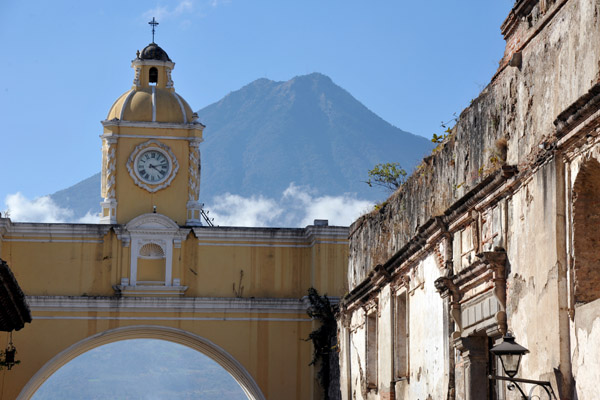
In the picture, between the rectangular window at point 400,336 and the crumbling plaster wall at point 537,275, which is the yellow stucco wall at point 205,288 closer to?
the rectangular window at point 400,336

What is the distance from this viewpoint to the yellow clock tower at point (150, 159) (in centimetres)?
2847

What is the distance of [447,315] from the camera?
12.8m

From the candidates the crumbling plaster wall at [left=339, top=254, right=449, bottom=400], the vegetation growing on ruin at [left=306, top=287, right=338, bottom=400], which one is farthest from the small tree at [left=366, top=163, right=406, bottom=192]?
the vegetation growing on ruin at [left=306, top=287, right=338, bottom=400]

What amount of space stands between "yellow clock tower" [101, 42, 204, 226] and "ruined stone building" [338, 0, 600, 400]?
13.2m

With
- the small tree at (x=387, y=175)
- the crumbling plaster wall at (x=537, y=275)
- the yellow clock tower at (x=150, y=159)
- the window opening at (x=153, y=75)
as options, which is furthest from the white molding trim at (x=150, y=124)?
the crumbling plaster wall at (x=537, y=275)

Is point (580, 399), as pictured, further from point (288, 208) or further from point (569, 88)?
point (288, 208)

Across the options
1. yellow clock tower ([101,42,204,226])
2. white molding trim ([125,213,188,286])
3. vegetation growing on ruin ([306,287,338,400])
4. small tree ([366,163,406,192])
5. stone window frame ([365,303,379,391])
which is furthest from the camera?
yellow clock tower ([101,42,204,226])

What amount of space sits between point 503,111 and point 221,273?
56.2ft

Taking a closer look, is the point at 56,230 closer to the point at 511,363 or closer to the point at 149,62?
the point at 149,62

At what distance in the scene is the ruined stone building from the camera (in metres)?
9.19

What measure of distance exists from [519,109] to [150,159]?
738 inches

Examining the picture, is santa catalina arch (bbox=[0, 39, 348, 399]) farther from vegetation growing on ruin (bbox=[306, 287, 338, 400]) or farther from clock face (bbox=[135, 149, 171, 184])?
vegetation growing on ruin (bbox=[306, 287, 338, 400])

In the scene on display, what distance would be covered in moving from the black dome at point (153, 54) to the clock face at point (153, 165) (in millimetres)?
2730

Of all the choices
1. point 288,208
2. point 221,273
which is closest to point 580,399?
point 221,273
